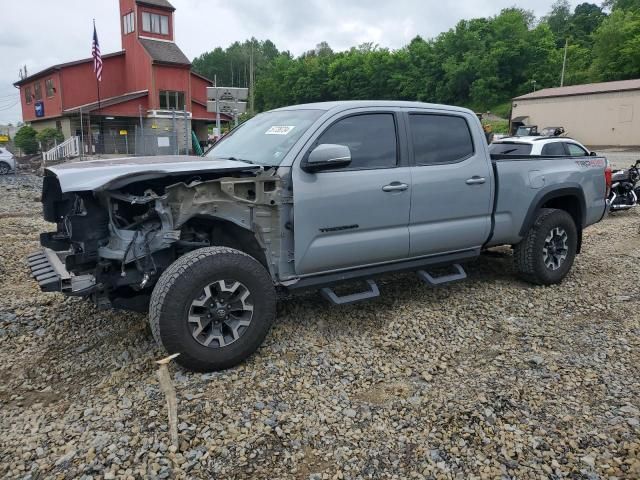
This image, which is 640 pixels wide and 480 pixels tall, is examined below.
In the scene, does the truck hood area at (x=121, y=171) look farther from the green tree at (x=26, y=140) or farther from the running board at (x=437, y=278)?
the green tree at (x=26, y=140)

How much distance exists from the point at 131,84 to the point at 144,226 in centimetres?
3454

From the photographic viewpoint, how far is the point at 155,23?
33.4 metres

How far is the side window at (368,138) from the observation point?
166 inches

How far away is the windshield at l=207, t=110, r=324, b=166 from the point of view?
4117mm

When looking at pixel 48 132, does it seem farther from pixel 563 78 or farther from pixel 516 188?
pixel 563 78

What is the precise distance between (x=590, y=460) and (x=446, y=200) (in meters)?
2.48

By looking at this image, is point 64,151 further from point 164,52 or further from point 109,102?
point 164,52

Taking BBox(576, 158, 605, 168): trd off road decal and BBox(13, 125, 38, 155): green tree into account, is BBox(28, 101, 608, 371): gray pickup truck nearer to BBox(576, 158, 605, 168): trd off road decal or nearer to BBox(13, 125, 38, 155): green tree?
BBox(576, 158, 605, 168): trd off road decal

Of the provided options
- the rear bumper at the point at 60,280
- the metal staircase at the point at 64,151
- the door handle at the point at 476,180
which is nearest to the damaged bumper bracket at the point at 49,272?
the rear bumper at the point at 60,280

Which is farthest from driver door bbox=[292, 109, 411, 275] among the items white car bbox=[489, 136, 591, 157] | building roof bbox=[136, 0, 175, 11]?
building roof bbox=[136, 0, 175, 11]

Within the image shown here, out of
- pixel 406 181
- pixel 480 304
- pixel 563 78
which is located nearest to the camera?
pixel 406 181

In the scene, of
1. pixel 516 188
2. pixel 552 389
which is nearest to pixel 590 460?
pixel 552 389

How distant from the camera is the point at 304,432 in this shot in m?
3.01

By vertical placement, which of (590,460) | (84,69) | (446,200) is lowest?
(590,460)
